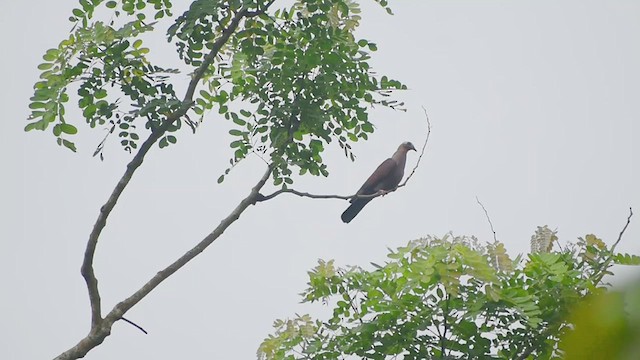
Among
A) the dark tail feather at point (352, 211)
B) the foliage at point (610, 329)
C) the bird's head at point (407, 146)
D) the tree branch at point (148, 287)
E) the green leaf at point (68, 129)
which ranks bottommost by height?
the foliage at point (610, 329)

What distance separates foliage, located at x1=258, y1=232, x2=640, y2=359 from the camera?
3.88 m

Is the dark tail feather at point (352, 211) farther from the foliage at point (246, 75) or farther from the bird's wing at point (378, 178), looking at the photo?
the foliage at point (246, 75)

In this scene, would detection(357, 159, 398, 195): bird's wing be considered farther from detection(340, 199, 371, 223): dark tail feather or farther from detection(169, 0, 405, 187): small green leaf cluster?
detection(169, 0, 405, 187): small green leaf cluster

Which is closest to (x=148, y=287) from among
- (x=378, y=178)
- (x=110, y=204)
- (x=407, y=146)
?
(x=110, y=204)

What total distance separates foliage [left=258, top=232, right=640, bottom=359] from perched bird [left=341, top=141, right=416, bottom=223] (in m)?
4.06

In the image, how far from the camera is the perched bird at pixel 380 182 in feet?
27.7

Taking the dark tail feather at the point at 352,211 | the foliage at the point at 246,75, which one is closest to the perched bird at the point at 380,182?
the dark tail feather at the point at 352,211

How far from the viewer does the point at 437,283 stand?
12.9ft

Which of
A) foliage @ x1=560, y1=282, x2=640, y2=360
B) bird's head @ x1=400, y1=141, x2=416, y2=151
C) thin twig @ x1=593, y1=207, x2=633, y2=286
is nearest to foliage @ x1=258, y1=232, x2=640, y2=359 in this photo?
thin twig @ x1=593, y1=207, x2=633, y2=286

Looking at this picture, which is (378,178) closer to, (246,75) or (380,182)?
(380,182)

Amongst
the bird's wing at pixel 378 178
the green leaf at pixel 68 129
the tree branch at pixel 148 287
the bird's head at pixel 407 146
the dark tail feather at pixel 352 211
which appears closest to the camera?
the tree branch at pixel 148 287

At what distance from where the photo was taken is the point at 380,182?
864cm

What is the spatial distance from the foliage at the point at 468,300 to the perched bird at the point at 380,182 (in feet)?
13.3

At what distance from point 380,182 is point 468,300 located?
15.2 ft
